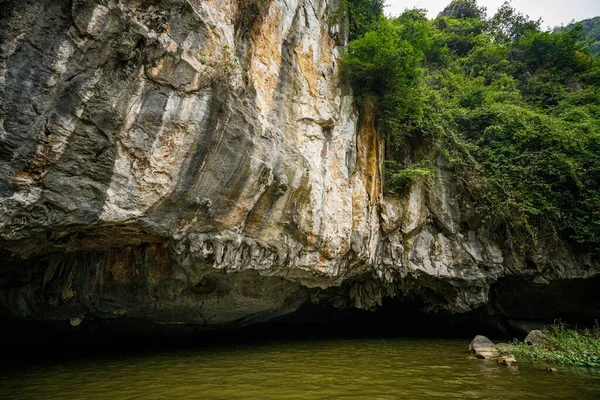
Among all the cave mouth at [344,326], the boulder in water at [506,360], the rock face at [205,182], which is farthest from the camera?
the cave mouth at [344,326]

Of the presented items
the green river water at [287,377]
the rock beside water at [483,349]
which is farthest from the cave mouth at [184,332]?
Answer: the rock beside water at [483,349]

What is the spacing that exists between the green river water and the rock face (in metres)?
2.05

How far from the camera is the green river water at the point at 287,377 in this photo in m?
4.89

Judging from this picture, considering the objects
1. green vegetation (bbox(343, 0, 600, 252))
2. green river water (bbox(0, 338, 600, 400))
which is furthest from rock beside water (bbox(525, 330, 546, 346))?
green vegetation (bbox(343, 0, 600, 252))

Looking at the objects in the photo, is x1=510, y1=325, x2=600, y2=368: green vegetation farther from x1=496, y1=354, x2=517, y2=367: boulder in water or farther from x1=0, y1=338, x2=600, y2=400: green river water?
x1=496, y1=354, x2=517, y2=367: boulder in water

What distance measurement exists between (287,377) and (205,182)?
3.98 metres

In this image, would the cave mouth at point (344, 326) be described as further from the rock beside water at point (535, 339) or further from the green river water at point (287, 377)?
the rock beside water at point (535, 339)

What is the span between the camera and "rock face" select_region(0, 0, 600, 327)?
427 cm

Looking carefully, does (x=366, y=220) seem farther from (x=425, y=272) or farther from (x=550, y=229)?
(x=550, y=229)

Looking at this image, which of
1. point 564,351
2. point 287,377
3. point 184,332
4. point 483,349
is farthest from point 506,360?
point 184,332

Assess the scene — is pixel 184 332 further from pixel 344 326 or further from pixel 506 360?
pixel 506 360

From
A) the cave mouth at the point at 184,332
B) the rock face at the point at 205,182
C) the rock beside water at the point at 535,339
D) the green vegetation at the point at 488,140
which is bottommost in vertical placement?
the cave mouth at the point at 184,332

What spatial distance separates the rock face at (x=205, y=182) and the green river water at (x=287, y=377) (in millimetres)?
2047

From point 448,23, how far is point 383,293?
1838 centimetres
